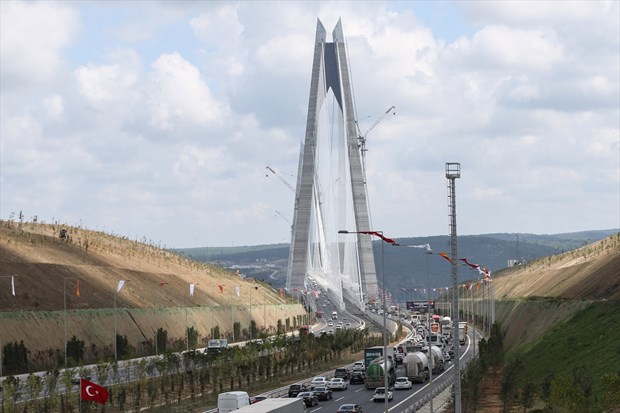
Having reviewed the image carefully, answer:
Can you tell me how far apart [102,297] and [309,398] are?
188ft

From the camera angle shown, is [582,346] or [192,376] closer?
[582,346]

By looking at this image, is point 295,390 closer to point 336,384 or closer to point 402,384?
point 336,384

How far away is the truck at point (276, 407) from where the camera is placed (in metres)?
43.3

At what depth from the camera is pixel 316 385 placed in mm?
80250

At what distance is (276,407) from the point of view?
44.3 m

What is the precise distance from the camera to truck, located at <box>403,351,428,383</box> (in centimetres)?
9219

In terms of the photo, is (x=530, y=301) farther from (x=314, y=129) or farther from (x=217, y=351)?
(x=314, y=129)

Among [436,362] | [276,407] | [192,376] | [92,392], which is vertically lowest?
[436,362]

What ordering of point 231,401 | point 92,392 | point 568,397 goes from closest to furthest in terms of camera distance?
point 92,392, point 568,397, point 231,401

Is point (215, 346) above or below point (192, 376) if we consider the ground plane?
above

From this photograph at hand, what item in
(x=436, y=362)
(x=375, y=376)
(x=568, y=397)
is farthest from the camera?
(x=436, y=362)

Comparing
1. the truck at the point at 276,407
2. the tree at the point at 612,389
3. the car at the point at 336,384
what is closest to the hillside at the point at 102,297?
the car at the point at 336,384

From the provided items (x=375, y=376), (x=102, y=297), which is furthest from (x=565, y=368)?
(x=102, y=297)

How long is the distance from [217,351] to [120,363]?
8.24m
